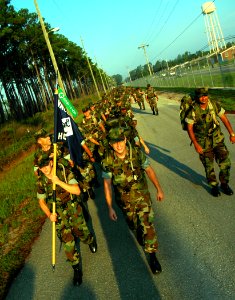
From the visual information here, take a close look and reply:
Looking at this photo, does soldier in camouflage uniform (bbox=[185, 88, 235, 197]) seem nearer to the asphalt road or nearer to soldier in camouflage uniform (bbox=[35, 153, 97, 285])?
the asphalt road

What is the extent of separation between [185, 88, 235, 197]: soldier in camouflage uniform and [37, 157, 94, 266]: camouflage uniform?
261 cm

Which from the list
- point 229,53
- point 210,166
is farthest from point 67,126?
point 229,53

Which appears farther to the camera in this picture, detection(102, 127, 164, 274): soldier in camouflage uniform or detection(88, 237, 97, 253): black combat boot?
detection(88, 237, 97, 253): black combat boot

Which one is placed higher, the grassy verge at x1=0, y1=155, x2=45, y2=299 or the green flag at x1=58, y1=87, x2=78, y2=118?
the green flag at x1=58, y1=87, x2=78, y2=118

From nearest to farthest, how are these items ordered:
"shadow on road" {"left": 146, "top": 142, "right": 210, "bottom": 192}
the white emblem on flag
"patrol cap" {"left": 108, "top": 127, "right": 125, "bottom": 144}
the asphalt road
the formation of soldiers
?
the asphalt road, "patrol cap" {"left": 108, "top": 127, "right": 125, "bottom": 144}, the formation of soldiers, the white emblem on flag, "shadow on road" {"left": 146, "top": 142, "right": 210, "bottom": 192}

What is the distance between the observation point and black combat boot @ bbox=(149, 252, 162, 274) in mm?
4493

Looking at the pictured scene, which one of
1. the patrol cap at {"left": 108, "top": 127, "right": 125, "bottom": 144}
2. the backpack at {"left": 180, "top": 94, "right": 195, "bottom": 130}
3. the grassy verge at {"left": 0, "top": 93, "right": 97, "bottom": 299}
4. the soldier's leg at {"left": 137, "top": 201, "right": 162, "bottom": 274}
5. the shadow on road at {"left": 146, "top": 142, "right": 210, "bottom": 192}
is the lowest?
the grassy verge at {"left": 0, "top": 93, "right": 97, "bottom": 299}

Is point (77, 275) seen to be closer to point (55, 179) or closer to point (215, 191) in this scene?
point (55, 179)

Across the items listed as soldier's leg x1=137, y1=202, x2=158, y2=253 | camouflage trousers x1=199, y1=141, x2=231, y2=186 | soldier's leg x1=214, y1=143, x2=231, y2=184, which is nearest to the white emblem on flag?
soldier's leg x1=137, y1=202, x2=158, y2=253

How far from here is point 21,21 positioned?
3847 cm

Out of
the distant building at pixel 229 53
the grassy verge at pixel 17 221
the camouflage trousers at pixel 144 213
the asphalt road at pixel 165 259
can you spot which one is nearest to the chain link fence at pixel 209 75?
the distant building at pixel 229 53

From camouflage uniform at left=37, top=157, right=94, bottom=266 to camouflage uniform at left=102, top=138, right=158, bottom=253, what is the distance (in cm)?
62

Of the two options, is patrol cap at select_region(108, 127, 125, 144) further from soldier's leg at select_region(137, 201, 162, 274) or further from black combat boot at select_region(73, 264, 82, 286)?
black combat boot at select_region(73, 264, 82, 286)

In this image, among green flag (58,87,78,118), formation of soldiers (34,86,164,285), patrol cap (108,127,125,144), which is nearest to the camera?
patrol cap (108,127,125,144)
